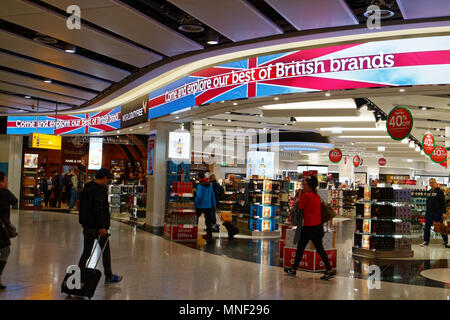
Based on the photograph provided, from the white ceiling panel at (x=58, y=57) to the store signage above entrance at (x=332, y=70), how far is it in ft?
6.56

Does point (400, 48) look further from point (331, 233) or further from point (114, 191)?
point (114, 191)

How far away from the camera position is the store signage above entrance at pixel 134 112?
41.6 ft

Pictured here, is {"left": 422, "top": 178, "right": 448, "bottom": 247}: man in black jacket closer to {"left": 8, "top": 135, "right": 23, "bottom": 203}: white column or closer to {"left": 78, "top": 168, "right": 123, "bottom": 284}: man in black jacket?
{"left": 78, "top": 168, "right": 123, "bottom": 284}: man in black jacket

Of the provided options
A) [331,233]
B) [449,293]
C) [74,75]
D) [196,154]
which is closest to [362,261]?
[331,233]

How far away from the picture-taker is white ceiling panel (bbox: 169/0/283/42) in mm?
6078

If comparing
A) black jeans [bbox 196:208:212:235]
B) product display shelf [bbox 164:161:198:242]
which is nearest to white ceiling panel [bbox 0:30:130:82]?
product display shelf [bbox 164:161:198:242]

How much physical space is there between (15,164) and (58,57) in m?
11.9

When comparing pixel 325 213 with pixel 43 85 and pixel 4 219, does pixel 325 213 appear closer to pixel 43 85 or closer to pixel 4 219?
pixel 4 219

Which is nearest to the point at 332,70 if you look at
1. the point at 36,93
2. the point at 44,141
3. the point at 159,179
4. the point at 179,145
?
the point at 179,145

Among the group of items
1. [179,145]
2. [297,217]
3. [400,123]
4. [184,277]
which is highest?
[400,123]

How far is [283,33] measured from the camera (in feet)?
23.6

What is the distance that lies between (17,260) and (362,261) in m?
6.11

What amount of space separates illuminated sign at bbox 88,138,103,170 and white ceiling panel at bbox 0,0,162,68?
34.6 feet

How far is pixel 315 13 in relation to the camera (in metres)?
6.27
